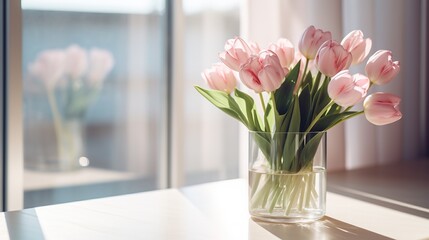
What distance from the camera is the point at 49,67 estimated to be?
1.90m

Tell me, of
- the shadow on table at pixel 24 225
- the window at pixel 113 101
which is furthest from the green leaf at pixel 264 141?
the window at pixel 113 101

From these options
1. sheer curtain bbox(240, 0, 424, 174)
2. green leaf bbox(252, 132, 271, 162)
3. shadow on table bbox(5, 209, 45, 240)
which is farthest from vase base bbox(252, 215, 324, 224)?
sheer curtain bbox(240, 0, 424, 174)

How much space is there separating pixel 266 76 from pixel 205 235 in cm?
26

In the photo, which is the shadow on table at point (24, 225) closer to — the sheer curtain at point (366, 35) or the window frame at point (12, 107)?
the window frame at point (12, 107)

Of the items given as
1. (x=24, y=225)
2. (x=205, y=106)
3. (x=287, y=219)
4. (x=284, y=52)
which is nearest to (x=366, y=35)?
(x=205, y=106)

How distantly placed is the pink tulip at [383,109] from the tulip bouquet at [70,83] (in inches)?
46.6

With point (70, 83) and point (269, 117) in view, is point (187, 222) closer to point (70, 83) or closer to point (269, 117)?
point (269, 117)

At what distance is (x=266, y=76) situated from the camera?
95cm

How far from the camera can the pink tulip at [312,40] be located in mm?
1003

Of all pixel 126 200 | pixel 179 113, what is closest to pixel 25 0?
pixel 179 113

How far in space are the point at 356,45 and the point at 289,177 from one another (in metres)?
0.25

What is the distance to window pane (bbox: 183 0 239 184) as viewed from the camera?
2176mm

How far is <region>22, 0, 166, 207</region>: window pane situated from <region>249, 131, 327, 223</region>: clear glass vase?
1044mm

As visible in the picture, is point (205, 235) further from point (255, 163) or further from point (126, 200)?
point (126, 200)
